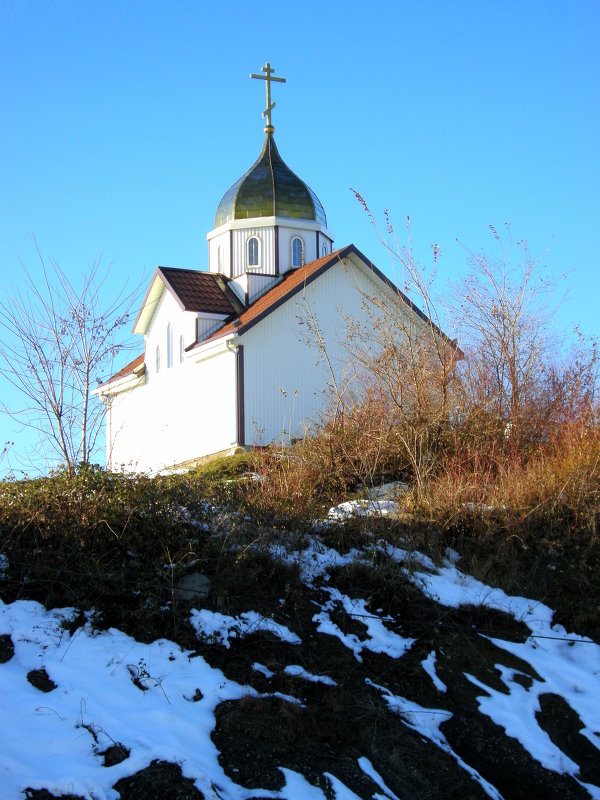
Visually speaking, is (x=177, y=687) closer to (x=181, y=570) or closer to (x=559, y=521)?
(x=181, y=570)

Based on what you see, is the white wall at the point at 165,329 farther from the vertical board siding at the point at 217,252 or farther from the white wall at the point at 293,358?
the white wall at the point at 293,358

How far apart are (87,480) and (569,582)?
16.3 feet

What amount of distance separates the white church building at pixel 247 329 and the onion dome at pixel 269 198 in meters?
0.03

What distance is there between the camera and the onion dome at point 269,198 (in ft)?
79.8

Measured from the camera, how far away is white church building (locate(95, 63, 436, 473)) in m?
20.4

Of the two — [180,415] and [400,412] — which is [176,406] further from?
[400,412]

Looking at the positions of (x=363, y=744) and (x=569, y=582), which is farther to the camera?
(x=569, y=582)

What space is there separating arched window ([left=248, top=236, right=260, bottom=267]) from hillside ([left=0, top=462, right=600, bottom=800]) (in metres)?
14.9

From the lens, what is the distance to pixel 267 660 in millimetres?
7281

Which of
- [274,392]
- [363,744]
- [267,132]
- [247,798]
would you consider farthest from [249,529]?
[267,132]

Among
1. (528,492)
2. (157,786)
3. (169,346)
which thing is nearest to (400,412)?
(528,492)

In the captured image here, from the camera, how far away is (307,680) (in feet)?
23.4

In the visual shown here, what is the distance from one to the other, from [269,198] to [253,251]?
4.81 ft

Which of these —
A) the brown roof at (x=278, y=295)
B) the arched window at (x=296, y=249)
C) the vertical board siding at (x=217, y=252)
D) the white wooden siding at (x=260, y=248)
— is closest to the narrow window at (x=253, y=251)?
the white wooden siding at (x=260, y=248)
